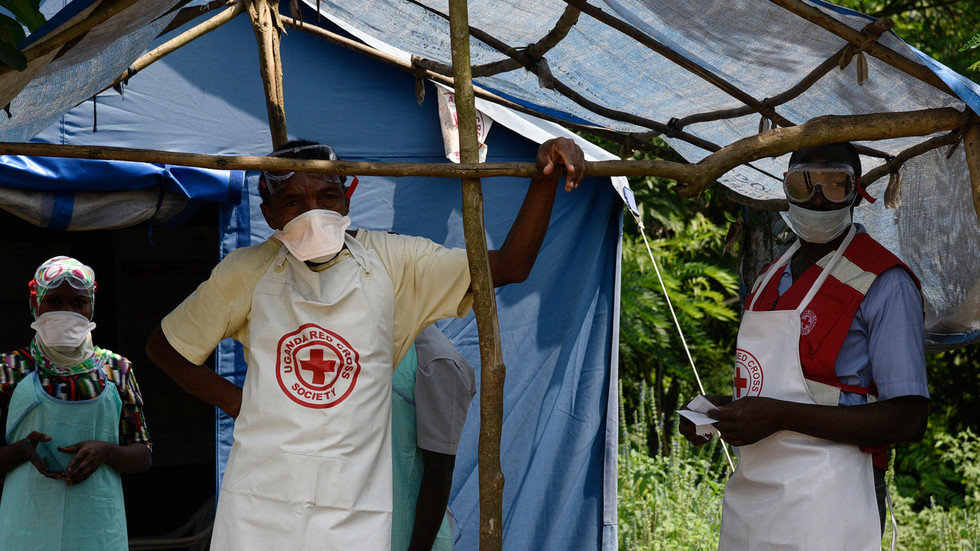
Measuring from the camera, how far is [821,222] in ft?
7.86

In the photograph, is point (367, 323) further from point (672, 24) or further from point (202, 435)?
point (202, 435)

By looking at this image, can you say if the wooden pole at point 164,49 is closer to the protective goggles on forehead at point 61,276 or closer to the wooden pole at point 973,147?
the protective goggles on forehead at point 61,276

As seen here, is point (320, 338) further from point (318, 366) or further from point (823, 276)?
point (823, 276)

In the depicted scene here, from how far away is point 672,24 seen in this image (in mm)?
2611

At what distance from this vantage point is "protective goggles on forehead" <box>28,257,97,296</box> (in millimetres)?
3486

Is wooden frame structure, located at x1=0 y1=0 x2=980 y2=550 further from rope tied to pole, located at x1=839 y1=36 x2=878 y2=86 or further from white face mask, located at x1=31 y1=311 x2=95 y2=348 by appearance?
white face mask, located at x1=31 y1=311 x2=95 y2=348

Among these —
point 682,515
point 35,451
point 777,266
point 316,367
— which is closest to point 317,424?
point 316,367

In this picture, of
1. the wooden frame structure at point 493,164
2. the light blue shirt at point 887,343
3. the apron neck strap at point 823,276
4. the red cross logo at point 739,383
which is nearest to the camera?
the wooden frame structure at point 493,164

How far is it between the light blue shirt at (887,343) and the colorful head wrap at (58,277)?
105 inches

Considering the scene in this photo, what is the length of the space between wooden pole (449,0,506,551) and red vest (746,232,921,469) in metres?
0.81

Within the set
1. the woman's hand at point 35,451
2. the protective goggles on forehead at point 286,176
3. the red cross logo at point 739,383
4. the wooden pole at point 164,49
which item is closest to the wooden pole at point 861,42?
the red cross logo at point 739,383

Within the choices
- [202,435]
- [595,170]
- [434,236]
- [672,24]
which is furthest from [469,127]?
[202,435]

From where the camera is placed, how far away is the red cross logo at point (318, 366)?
2.12m

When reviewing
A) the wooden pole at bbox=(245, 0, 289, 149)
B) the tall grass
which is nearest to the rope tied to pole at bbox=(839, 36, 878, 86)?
the wooden pole at bbox=(245, 0, 289, 149)
